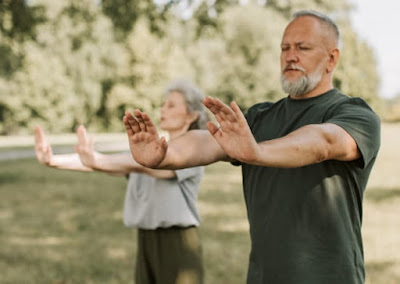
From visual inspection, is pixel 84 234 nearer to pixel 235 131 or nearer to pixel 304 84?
pixel 304 84

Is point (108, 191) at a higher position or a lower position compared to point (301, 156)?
lower

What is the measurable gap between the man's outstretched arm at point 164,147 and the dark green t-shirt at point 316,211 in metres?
0.25

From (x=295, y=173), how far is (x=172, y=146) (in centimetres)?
51

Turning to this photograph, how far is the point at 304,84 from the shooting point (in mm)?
2184

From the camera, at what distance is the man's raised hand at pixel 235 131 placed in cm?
172

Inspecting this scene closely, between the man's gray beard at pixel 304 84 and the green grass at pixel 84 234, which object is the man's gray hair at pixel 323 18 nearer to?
the man's gray beard at pixel 304 84

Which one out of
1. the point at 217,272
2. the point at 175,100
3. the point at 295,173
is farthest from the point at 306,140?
the point at 217,272

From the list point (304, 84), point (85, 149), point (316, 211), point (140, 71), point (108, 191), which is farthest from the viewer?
point (140, 71)

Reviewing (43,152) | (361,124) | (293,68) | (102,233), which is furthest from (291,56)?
(102,233)

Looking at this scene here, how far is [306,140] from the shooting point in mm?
1785

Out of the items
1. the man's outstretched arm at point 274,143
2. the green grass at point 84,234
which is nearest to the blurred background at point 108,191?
the green grass at point 84,234

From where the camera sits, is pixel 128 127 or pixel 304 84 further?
pixel 304 84

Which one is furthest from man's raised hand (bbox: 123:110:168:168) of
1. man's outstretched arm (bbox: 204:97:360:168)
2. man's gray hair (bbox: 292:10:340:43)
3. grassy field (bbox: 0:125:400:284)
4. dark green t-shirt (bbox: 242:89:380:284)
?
grassy field (bbox: 0:125:400:284)

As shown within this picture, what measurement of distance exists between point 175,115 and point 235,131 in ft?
6.01
